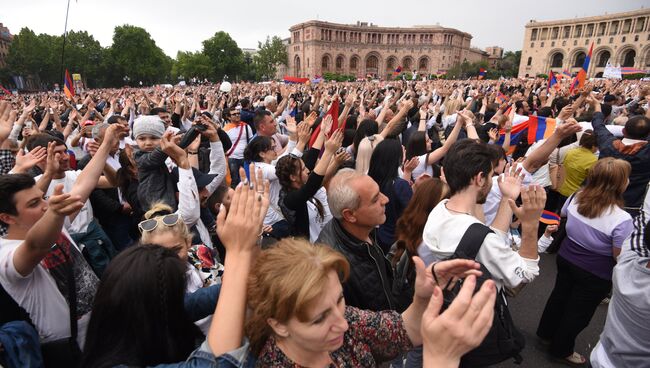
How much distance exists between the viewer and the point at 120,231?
3834 mm

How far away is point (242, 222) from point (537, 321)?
13.1 feet

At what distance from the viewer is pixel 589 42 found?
69.1m

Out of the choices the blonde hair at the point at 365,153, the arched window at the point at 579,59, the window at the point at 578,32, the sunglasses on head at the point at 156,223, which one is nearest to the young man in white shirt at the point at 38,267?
the sunglasses on head at the point at 156,223

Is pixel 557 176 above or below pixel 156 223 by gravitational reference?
below

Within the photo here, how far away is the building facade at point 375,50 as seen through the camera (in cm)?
8531

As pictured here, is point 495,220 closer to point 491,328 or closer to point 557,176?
point 491,328

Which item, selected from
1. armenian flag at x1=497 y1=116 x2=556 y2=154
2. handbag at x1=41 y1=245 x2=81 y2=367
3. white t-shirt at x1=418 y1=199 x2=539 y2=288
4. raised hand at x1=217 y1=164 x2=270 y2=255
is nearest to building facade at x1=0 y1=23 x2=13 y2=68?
handbag at x1=41 y1=245 x2=81 y2=367

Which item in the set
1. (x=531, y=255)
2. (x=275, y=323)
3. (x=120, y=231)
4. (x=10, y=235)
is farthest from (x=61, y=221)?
(x=531, y=255)

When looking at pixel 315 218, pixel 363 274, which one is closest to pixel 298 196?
pixel 315 218

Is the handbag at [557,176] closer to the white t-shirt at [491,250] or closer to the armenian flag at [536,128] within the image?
the armenian flag at [536,128]

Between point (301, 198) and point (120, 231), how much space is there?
234 cm

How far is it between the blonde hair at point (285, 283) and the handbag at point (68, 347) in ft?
4.53

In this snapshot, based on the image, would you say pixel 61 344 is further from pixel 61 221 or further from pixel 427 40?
pixel 427 40

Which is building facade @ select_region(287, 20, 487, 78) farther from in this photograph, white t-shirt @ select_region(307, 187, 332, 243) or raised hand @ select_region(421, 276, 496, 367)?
raised hand @ select_region(421, 276, 496, 367)
